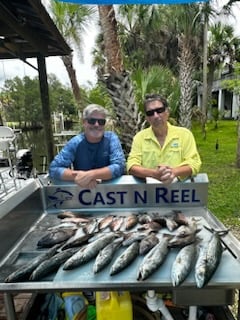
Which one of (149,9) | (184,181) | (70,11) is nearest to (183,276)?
(184,181)

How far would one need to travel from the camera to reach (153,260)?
4.09 ft

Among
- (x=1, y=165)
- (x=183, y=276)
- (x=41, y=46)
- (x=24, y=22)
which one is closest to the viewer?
(x=183, y=276)

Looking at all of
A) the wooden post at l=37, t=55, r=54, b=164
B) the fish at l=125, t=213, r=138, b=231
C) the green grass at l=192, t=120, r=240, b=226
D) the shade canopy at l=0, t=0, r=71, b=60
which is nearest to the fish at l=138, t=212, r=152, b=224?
the fish at l=125, t=213, r=138, b=231

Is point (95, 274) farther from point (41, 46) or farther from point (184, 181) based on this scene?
point (41, 46)

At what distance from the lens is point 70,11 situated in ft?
31.4

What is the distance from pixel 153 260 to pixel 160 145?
131cm

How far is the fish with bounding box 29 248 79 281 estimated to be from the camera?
1.22 metres

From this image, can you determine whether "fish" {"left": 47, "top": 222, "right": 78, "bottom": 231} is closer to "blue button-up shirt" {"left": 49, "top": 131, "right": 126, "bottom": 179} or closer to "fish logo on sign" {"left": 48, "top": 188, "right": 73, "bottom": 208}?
"fish logo on sign" {"left": 48, "top": 188, "right": 73, "bottom": 208}

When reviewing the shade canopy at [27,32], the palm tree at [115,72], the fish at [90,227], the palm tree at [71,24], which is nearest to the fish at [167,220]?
the fish at [90,227]

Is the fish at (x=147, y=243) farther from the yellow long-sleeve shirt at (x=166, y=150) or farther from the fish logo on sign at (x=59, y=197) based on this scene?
the yellow long-sleeve shirt at (x=166, y=150)

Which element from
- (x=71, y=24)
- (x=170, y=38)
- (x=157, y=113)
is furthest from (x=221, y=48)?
(x=157, y=113)

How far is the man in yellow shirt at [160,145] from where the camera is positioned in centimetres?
230

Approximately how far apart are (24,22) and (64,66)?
310 inches

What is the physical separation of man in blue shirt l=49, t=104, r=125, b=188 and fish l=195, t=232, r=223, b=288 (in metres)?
0.89
